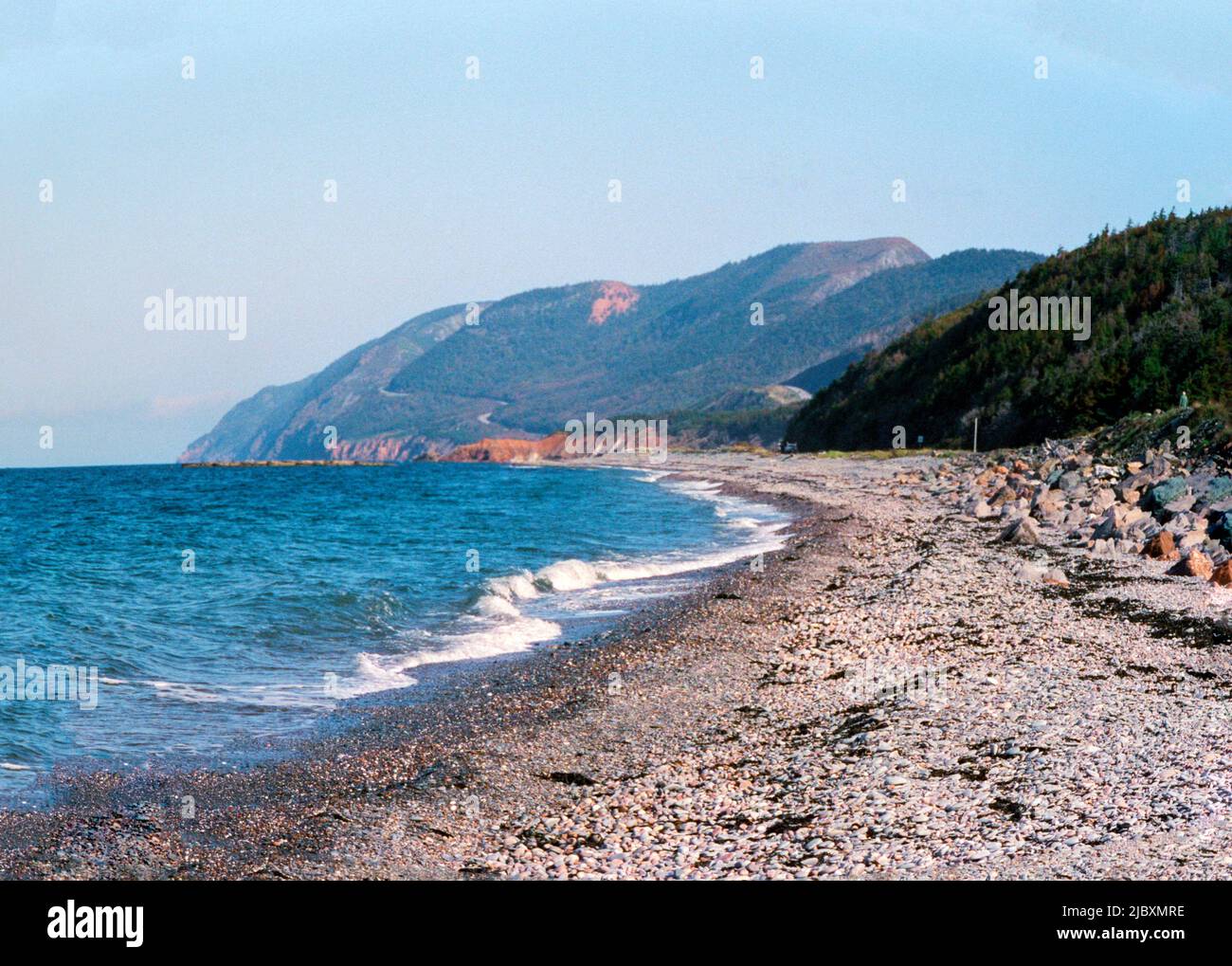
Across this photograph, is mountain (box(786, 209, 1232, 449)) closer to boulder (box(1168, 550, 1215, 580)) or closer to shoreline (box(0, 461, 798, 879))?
boulder (box(1168, 550, 1215, 580))

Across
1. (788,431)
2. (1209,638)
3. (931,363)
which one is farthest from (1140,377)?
(788,431)

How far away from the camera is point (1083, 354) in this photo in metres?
61.9

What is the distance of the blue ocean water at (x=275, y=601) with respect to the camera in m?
14.2

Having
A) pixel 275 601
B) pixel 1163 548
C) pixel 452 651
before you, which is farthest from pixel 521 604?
pixel 1163 548

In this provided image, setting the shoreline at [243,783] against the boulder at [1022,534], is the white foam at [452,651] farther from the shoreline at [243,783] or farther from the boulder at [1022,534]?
the boulder at [1022,534]

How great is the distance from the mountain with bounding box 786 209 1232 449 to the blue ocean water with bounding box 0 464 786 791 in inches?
790

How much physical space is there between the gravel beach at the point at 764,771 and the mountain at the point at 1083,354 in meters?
28.0

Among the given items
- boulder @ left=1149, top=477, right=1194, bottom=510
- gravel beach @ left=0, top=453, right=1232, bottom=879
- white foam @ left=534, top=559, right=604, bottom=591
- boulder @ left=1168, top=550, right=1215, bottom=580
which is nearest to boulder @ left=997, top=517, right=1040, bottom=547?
boulder @ left=1149, top=477, right=1194, bottom=510

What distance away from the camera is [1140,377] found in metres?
52.7

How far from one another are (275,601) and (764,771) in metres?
15.8

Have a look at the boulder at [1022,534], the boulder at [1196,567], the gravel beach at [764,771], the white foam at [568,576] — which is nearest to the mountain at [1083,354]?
the boulder at [1022,534]

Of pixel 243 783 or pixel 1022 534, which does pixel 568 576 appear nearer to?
pixel 1022 534

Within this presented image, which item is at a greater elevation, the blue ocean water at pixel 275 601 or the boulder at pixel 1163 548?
the boulder at pixel 1163 548
